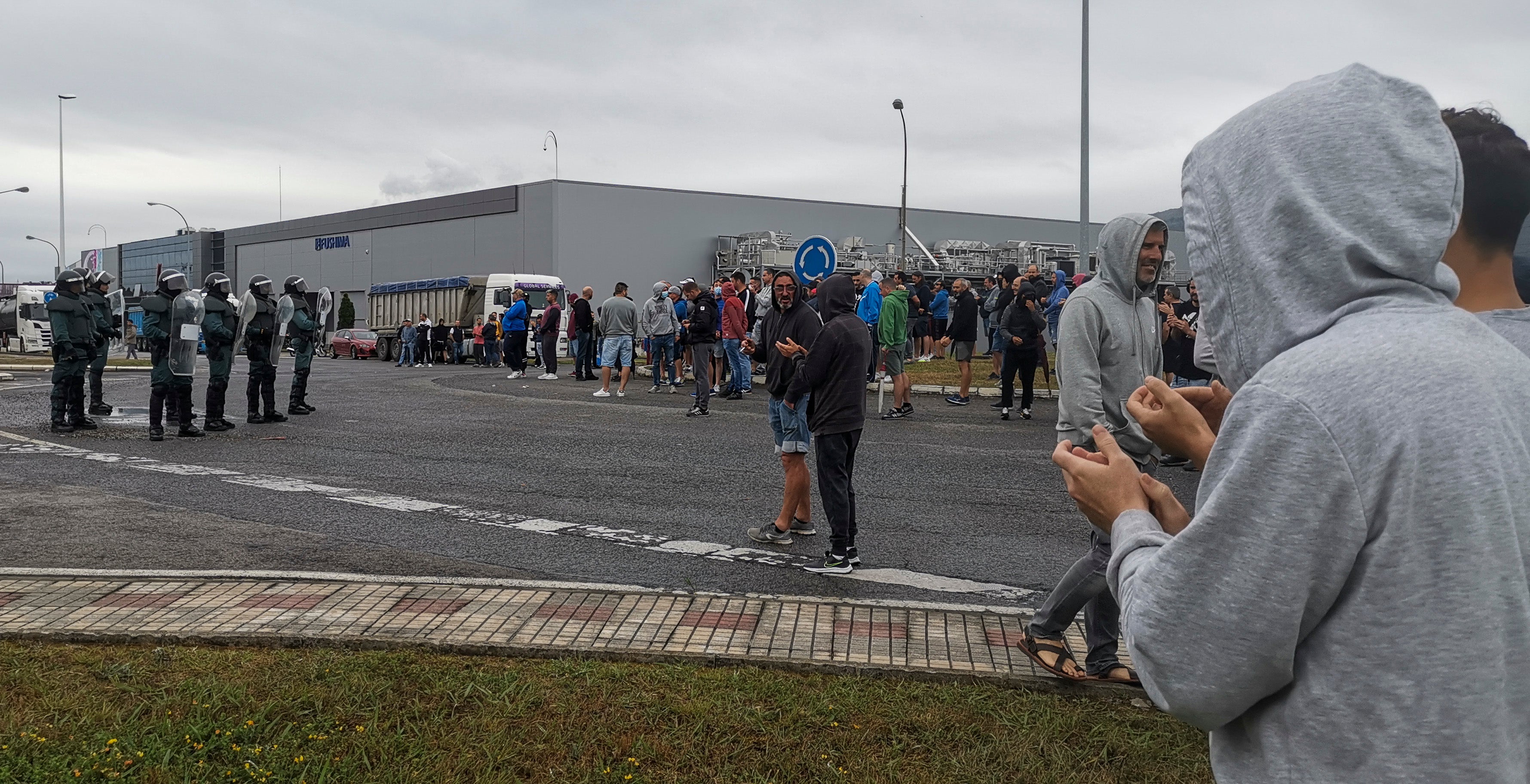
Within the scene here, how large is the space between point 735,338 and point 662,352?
2308 mm

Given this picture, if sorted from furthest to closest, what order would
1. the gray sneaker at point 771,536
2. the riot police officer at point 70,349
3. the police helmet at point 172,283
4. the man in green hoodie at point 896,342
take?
the man in green hoodie at point 896,342 → the riot police officer at point 70,349 → the police helmet at point 172,283 → the gray sneaker at point 771,536

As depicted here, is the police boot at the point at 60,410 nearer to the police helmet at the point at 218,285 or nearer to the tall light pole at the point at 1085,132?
the police helmet at the point at 218,285

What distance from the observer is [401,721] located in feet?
12.7

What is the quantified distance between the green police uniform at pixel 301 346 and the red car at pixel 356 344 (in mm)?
28093

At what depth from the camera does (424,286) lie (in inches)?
1654

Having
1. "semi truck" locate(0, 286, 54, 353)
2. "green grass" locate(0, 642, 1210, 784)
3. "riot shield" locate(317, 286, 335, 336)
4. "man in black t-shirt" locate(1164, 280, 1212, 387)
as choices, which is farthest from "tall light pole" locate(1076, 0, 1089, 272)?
"semi truck" locate(0, 286, 54, 353)

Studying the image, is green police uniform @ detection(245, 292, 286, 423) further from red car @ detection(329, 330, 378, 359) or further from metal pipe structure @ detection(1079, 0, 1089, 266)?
red car @ detection(329, 330, 378, 359)

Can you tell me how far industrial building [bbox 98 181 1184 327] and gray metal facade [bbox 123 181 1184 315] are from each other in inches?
2.4

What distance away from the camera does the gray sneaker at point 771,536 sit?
7.26 metres

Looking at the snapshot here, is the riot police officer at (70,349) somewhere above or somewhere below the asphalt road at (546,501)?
above

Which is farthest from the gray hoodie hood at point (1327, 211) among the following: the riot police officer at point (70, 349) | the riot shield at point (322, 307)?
the riot shield at point (322, 307)

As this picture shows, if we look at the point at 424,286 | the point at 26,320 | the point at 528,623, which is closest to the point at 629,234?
the point at 424,286

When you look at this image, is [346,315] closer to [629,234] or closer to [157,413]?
[629,234]

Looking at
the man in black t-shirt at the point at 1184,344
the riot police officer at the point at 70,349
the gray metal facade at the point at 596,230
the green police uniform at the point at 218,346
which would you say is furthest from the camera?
the gray metal facade at the point at 596,230
